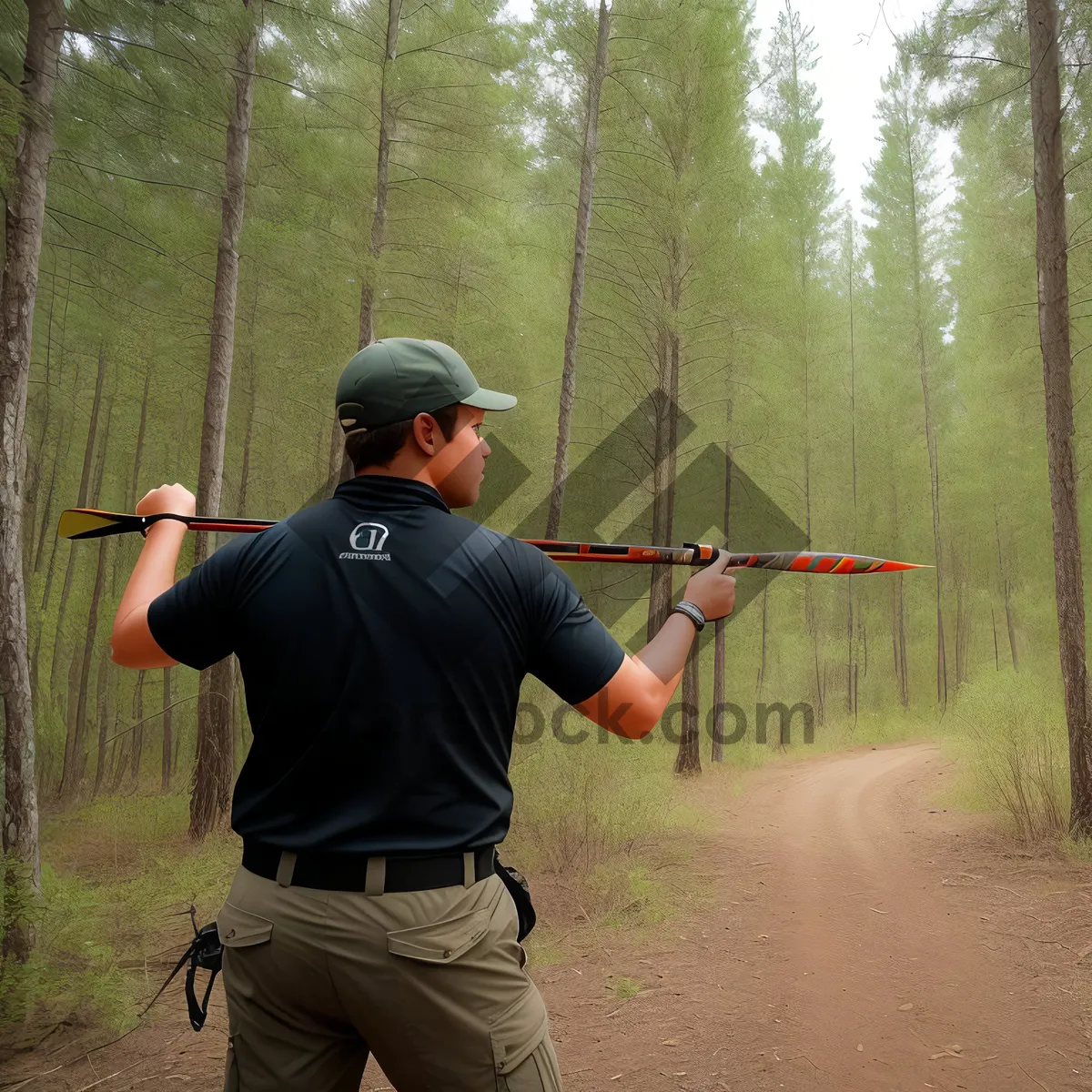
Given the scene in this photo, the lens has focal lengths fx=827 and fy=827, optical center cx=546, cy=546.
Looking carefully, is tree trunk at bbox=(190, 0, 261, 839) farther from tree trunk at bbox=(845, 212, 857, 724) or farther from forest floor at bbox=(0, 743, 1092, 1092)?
tree trunk at bbox=(845, 212, 857, 724)

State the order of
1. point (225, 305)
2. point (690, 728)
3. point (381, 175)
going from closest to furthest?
point (225, 305)
point (381, 175)
point (690, 728)

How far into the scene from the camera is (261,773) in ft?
4.07

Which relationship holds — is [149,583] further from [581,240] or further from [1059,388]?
[581,240]

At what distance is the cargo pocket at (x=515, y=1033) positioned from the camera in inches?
46.4

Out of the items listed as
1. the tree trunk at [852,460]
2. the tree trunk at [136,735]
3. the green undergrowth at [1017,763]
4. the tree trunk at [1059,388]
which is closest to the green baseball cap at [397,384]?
the tree trunk at [1059,388]

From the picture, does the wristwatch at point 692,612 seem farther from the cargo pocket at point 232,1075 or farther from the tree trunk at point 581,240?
the tree trunk at point 581,240

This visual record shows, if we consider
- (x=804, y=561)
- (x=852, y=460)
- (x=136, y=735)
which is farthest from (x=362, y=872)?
(x=852, y=460)

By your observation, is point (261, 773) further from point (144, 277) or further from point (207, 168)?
point (144, 277)

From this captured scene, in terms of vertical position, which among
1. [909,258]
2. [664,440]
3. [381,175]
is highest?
[909,258]

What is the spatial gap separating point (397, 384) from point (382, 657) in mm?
446

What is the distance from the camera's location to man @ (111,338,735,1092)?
1162mm

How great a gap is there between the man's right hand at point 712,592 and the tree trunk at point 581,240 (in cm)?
782

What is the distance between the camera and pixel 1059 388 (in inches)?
286

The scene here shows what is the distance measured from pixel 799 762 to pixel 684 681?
4.46 metres
